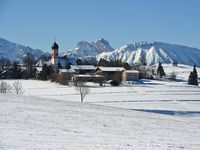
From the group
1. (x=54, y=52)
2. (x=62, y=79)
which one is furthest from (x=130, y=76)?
(x=54, y=52)

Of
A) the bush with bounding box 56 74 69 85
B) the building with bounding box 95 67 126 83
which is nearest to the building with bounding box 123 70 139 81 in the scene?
the building with bounding box 95 67 126 83

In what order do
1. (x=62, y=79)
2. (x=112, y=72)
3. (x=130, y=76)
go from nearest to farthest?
(x=62, y=79), (x=130, y=76), (x=112, y=72)

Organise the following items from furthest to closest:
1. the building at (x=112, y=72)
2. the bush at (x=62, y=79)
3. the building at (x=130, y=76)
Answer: the building at (x=130, y=76) → the building at (x=112, y=72) → the bush at (x=62, y=79)

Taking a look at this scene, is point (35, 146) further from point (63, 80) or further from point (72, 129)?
point (63, 80)

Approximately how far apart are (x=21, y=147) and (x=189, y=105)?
55.6 metres

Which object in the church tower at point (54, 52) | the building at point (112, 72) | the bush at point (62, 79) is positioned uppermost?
the church tower at point (54, 52)

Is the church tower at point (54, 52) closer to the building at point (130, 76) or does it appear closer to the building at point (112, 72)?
the building at point (112, 72)

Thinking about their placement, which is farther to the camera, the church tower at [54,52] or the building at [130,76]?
the church tower at [54,52]

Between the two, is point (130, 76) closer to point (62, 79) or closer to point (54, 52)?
point (62, 79)

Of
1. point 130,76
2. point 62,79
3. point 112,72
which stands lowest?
point 62,79

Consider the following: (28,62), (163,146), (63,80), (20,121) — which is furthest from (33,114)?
(28,62)

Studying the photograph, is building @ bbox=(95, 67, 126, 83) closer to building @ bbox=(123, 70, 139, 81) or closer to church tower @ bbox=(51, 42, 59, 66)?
building @ bbox=(123, 70, 139, 81)

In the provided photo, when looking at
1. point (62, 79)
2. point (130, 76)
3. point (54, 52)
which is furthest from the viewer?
point (54, 52)

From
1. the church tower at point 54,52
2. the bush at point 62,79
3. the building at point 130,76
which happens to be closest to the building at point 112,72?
the building at point 130,76
